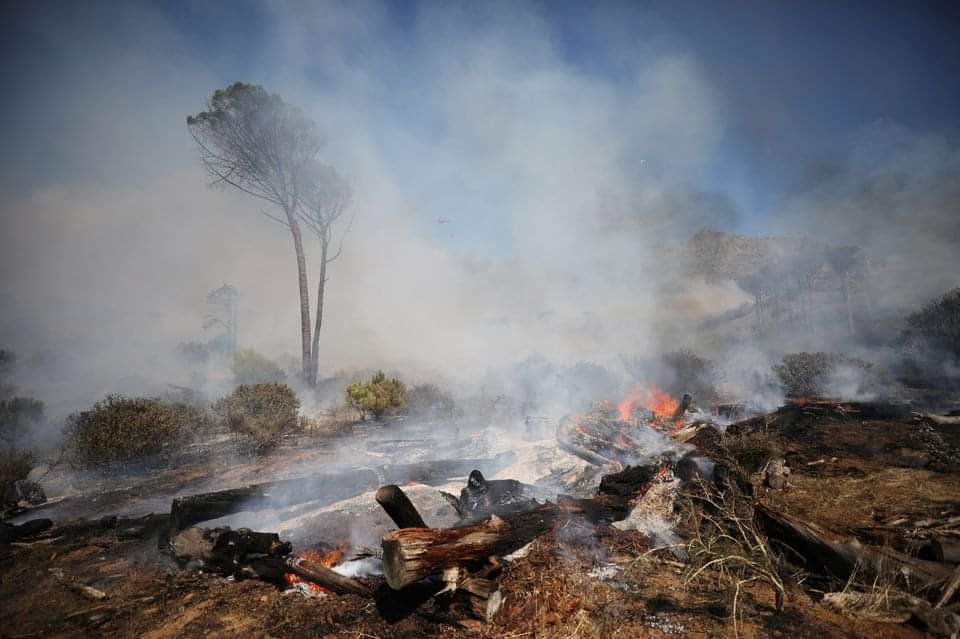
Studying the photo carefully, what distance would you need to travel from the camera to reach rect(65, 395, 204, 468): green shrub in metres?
9.60

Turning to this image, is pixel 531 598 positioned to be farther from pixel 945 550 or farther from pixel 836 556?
pixel 945 550

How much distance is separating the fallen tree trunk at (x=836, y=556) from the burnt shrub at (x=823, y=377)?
14.9m

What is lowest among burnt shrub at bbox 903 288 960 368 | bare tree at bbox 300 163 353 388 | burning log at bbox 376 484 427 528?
burning log at bbox 376 484 427 528

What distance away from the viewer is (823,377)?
1586cm

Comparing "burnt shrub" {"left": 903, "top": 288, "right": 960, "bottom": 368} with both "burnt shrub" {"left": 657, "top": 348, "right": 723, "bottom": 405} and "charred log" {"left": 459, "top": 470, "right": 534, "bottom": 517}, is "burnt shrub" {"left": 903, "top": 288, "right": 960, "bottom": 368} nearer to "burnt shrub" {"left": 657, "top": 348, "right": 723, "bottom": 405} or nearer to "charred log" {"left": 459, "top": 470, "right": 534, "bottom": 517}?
"burnt shrub" {"left": 657, "top": 348, "right": 723, "bottom": 405}

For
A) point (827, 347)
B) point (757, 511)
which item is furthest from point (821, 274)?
point (757, 511)

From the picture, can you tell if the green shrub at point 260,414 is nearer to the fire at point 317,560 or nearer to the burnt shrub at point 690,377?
the fire at point 317,560

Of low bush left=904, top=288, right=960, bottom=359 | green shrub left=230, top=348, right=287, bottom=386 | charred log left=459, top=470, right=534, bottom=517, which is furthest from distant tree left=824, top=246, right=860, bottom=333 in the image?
green shrub left=230, top=348, right=287, bottom=386

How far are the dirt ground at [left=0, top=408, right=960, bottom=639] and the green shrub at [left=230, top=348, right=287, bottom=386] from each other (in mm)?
17011

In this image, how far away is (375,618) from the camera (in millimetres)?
3557

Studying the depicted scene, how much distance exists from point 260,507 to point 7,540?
3.29 m

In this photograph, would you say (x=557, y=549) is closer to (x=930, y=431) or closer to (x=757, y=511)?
(x=757, y=511)

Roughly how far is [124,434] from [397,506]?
397 inches

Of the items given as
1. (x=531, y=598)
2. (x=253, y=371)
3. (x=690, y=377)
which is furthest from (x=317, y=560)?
(x=253, y=371)
